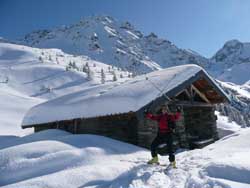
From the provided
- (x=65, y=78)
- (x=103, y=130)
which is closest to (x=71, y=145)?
(x=103, y=130)

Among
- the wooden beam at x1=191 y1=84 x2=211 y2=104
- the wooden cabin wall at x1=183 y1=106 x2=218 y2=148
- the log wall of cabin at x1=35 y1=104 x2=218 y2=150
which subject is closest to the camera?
the log wall of cabin at x1=35 y1=104 x2=218 y2=150

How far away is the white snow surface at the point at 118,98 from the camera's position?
1314cm

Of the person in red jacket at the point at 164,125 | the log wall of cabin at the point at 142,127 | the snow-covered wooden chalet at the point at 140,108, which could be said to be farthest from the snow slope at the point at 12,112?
the person in red jacket at the point at 164,125

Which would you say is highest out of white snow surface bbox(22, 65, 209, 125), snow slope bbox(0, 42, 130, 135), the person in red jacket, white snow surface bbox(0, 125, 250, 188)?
snow slope bbox(0, 42, 130, 135)

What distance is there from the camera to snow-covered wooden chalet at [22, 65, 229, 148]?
44.0 ft

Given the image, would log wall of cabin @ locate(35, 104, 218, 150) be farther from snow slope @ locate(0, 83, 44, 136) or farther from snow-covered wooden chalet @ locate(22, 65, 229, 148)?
snow slope @ locate(0, 83, 44, 136)

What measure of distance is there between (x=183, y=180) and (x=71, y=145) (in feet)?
14.7

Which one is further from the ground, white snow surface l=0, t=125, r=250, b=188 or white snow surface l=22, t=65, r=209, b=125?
white snow surface l=22, t=65, r=209, b=125

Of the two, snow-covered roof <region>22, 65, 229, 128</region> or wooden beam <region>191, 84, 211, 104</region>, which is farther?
wooden beam <region>191, 84, 211, 104</region>

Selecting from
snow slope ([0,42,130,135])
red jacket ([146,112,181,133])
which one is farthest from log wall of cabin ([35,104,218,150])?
snow slope ([0,42,130,135])

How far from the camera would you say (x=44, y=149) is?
10914 millimetres

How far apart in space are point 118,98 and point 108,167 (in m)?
5.01

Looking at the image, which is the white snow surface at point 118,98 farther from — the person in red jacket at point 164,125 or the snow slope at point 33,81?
the snow slope at point 33,81

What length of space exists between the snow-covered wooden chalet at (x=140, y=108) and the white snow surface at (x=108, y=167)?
4.59 feet
